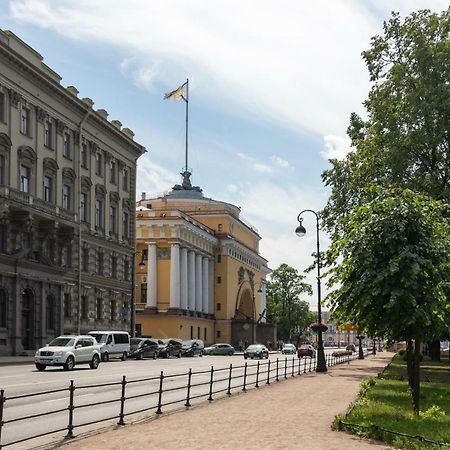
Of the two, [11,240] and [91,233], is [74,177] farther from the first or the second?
[11,240]

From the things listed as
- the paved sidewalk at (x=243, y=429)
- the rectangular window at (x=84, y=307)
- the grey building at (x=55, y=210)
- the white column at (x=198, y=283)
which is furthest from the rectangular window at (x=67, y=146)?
the white column at (x=198, y=283)

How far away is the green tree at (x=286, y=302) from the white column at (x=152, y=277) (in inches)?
2400

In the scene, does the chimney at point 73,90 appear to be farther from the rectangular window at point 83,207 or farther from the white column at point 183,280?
the white column at point 183,280

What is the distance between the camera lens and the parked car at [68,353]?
117 feet

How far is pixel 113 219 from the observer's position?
2781 inches

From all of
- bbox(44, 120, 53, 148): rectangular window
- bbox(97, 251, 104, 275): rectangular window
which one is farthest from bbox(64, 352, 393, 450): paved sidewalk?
bbox(97, 251, 104, 275): rectangular window

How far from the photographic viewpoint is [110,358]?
169 feet

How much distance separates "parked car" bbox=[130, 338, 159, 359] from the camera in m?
55.5

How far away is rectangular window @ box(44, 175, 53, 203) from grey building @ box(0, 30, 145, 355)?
0.26 ft

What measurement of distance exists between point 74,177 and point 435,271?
1896 inches

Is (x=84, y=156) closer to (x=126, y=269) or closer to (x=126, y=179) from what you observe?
(x=126, y=179)

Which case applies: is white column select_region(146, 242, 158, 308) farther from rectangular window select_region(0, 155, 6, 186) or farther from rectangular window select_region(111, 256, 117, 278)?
rectangular window select_region(0, 155, 6, 186)

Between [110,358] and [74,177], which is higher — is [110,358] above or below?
below

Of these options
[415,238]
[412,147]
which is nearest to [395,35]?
[412,147]
